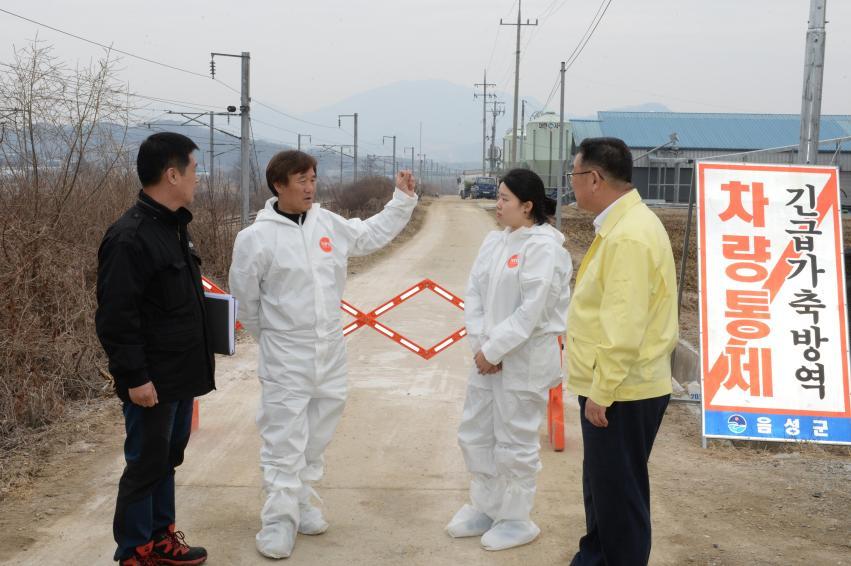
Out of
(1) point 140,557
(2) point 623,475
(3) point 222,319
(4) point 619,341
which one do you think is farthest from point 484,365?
(1) point 140,557

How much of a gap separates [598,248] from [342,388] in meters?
1.72

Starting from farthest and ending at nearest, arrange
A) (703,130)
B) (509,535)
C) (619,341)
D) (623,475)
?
1. (703,130)
2. (509,535)
3. (623,475)
4. (619,341)

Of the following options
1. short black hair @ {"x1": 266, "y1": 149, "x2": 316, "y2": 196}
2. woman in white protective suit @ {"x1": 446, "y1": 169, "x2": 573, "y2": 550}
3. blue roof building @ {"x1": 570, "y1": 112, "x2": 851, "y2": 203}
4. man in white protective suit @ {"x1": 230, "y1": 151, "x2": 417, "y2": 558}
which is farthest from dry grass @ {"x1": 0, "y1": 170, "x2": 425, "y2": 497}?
blue roof building @ {"x1": 570, "y1": 112, "x2": 851, "y2": 203}

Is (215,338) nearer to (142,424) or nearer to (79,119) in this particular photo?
(142,424)

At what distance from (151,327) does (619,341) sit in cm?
213

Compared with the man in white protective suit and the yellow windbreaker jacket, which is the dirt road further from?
the yellow windbreaker jacket

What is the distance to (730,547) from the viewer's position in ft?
15.2

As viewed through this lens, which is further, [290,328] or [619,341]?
[290,328]

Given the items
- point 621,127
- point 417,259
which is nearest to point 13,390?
point 417,259

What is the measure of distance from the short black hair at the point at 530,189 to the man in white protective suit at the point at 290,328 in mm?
1054

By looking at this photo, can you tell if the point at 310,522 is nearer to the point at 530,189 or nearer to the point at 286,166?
the point at 286,166

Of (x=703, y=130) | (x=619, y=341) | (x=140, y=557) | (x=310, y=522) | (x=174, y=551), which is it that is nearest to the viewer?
(x=619, y=341)

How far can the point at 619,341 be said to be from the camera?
333cm

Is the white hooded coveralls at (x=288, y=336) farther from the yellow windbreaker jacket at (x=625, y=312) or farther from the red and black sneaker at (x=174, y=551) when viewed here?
the yellow windbreaker jacket at (x=625, y=312)
